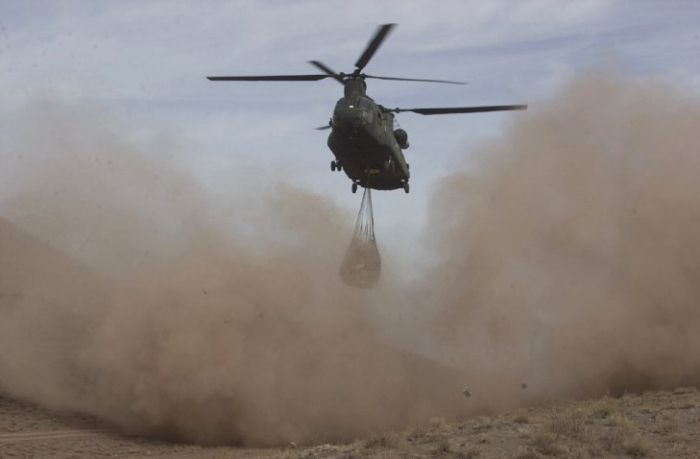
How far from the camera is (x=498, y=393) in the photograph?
3472 centimetres

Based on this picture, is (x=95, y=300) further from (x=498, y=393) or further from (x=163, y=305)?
(x=498, y=393)

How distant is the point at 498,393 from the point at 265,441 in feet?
34.2

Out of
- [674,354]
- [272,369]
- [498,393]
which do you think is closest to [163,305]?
[272,369]

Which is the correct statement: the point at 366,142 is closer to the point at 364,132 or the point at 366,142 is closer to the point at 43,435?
the point at 364,132

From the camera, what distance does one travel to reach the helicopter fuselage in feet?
64.5

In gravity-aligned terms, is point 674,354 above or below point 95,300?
below

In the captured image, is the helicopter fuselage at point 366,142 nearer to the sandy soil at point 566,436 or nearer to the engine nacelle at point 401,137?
the engine nacelle at point 401,137

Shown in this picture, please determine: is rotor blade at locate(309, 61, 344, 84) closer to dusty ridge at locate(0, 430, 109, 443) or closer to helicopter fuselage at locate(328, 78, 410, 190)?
helicopter fuselage at locate(328, 78, 410, 190)

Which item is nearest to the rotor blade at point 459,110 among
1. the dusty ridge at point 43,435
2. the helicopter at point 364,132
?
the helicopter at point 364,132

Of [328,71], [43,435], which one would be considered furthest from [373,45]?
[43,435]

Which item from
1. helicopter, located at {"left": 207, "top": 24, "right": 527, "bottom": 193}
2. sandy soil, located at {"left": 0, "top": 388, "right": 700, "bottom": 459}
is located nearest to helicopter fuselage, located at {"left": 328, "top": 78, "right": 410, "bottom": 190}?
helicopter, located at {"left": 207, "top": 24, "right": 527, "bottom": 193}

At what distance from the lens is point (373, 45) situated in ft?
57.6

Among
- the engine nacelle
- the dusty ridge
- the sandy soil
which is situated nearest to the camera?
the sandy soil

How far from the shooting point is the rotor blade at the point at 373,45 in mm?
16555
